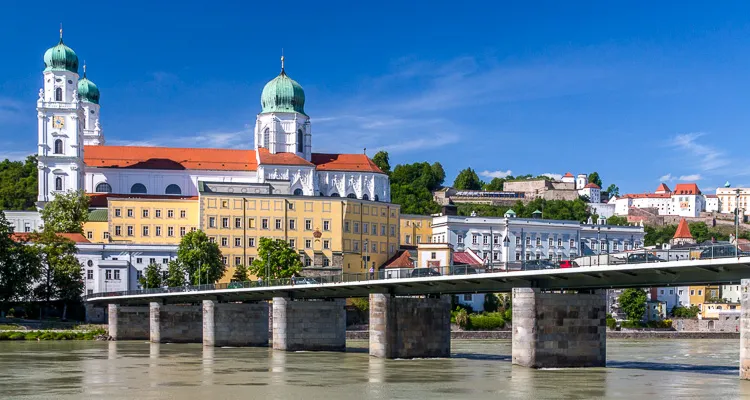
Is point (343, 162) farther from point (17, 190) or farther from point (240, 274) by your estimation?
point (17, 190)

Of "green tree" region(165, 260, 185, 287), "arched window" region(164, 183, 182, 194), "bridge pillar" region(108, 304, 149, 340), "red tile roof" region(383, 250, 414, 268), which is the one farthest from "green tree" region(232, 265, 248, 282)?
"arched window" region(164, 183, 182, 194)

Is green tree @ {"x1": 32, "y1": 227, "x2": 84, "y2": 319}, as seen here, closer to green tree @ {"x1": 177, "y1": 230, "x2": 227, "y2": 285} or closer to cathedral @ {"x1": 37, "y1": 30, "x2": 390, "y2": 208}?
green tree @ {"x1": 177, "y1": 230, "x2": 227, "y2": 285}

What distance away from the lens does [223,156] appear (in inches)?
6516

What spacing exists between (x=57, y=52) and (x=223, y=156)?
27117 mm

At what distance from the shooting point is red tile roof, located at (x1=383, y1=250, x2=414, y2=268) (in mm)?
132000

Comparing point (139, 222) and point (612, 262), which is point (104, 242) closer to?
point (139, 222)

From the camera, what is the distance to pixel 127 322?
328ft

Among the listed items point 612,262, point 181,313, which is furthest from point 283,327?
point 612,262

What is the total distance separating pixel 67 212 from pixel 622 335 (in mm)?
66209

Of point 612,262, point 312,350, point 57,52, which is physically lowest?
point 312,350

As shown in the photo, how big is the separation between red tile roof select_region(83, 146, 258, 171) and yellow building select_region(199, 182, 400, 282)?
24629mm

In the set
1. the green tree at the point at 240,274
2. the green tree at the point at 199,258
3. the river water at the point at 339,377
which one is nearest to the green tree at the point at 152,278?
the green tree at the point at 199,258

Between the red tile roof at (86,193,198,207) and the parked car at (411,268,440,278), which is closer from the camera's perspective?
the parked car at (411,268,440,278)

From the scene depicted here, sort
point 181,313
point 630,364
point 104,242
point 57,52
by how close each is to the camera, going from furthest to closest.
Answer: point 57,52
point 104,242
point 181,313
point 630,364
